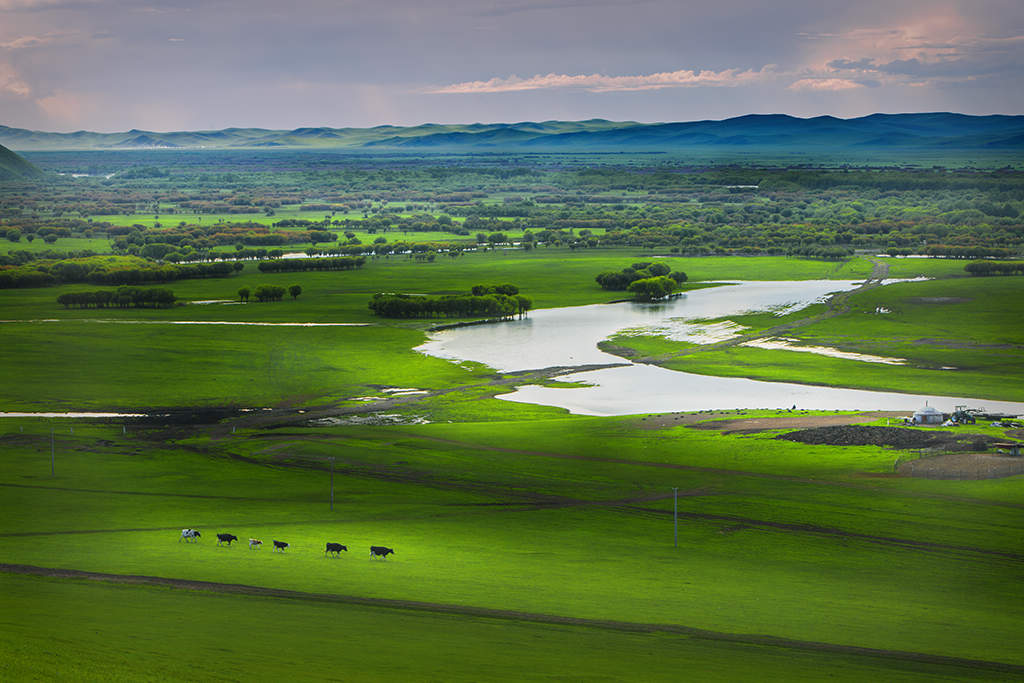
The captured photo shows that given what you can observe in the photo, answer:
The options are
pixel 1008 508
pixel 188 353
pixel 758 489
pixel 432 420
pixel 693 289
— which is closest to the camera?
pixel 1008 508

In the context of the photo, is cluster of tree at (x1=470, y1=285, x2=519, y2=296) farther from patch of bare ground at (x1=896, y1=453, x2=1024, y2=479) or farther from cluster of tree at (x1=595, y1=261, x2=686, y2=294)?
patch of bare ground at (x1=896, y1=453, x2=1024, y2=479)

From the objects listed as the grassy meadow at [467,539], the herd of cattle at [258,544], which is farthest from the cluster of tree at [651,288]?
the herd of cattle at [258,544]

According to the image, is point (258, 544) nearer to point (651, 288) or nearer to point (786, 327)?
point (786, 327)

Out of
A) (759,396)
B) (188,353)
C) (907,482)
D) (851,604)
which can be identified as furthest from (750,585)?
(188,353)

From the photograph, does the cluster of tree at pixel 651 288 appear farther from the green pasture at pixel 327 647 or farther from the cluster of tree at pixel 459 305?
the green pasture at pixel 327 647

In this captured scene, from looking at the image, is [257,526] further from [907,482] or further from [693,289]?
[693,289]

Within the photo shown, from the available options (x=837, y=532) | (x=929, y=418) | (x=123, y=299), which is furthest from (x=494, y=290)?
(x=837, y=532)
